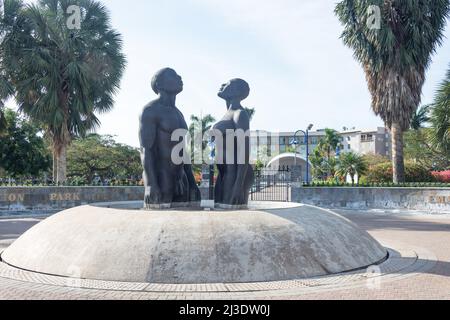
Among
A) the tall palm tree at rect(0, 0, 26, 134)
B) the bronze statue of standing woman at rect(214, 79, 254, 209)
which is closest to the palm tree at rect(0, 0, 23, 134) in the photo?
the tall palm tree at rect(0, 0, 26, 134)

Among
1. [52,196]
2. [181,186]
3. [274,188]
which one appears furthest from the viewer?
[274,188]

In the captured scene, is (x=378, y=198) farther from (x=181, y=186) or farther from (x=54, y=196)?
(x=54, y=196)

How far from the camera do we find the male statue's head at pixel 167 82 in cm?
877

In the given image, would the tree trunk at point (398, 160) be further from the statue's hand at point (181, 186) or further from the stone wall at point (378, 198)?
the statue's hand at point (181, 186)

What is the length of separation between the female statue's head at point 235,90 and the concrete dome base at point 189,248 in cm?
304

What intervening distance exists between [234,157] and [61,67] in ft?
44.8

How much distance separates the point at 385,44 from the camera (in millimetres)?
19359

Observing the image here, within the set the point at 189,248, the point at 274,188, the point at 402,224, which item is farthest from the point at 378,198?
the point at 189,248

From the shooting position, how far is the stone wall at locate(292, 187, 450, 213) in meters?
17.3

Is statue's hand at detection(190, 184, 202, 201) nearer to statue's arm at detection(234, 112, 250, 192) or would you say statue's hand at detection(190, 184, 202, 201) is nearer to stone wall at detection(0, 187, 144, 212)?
statue's arm at detection(234, 112, 250, 192)

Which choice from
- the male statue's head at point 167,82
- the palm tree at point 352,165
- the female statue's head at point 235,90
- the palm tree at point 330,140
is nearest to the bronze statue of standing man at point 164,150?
the male statue's head at point 167,82

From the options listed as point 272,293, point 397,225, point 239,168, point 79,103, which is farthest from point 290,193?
point 272,293

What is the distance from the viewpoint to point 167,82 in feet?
28.8
